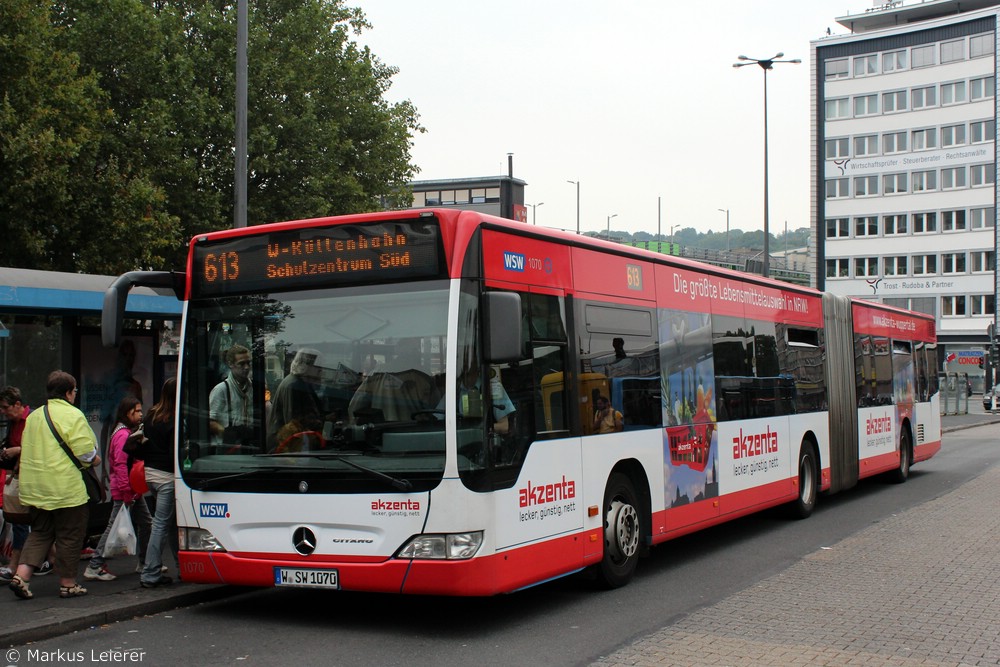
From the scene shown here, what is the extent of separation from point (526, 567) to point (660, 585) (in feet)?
7.53

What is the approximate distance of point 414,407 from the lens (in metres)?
7.45

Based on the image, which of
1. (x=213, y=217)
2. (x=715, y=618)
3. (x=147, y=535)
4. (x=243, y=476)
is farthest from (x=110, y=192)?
(x=715, y=618)

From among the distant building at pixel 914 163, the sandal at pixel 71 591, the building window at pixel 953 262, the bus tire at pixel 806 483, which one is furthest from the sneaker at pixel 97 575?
the building window at pixel 953 262

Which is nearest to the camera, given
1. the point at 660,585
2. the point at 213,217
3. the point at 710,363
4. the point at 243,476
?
the point at 243,476

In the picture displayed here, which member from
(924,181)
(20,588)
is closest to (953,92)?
(924,181)

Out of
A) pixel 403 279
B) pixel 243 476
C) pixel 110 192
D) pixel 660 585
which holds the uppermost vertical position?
pixel 110 192

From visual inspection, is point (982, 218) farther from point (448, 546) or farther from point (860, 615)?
point (448, 546)

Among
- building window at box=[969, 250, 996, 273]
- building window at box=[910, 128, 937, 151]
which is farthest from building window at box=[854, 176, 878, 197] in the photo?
building window at box=[969, 250, 996, 273]

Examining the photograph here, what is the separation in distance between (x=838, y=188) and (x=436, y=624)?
3191 inches

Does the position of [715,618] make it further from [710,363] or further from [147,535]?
[147,535]

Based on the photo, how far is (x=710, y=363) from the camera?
11.7m

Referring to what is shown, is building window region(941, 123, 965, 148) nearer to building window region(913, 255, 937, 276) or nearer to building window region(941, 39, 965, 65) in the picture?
building window region(941, 39, 965, 65)

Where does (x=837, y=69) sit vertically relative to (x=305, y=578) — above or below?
above

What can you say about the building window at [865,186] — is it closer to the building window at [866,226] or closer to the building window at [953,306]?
the building window at [866,226]
